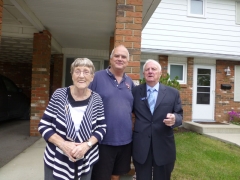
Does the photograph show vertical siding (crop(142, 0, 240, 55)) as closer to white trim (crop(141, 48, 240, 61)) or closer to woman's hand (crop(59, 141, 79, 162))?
white trim (crop(141, 48, 240, 61))

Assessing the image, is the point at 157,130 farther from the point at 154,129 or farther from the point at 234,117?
the point at 234,117

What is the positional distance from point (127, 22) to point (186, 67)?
5.47 m

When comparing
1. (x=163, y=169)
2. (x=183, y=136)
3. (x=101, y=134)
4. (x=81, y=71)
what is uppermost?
(x=81, y=71)

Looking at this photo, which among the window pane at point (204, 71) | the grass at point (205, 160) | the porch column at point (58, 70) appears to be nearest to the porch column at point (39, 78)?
the porch column at point (58, 70)

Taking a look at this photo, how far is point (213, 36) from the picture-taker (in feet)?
25.4

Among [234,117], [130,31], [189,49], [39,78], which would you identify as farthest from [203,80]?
[130,31]

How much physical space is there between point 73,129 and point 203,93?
715 centimetres

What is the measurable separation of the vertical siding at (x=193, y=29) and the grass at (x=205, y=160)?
352cm

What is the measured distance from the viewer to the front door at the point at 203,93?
7.75 meters

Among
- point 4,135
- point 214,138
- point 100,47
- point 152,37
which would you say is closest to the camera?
point 4,135

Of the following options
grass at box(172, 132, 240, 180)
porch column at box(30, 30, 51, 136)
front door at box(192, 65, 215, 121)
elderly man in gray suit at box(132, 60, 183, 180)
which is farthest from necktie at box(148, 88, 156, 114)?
front door at box(192, 65, 215, 121)

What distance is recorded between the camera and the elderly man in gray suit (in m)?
1.99

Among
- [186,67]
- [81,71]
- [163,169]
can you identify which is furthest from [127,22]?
[186,67]

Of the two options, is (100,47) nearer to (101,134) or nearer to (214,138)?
(214,138)
